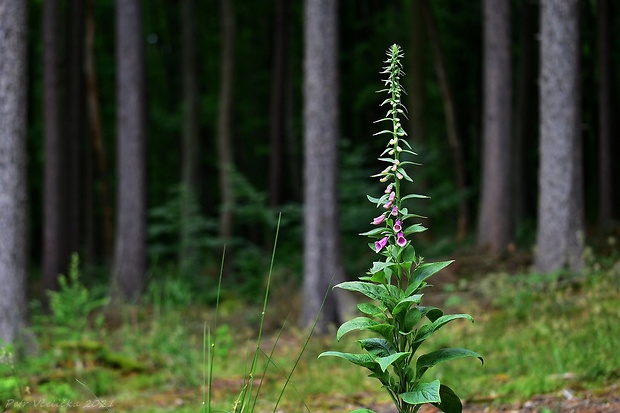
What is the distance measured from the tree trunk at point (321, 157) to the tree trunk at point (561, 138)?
291 centimetres

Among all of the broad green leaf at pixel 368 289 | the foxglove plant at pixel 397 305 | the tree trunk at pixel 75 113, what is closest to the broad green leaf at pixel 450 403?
the foxglove plant at pixel 397 305

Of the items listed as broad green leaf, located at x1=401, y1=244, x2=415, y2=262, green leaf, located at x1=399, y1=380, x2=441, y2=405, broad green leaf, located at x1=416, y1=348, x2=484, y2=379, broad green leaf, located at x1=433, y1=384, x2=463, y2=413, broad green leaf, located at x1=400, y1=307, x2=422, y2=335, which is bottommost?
broad green leaf, located at x1=433, y1=384, x2=463, y2=413

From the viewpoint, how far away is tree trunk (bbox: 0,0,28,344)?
28.3 feet

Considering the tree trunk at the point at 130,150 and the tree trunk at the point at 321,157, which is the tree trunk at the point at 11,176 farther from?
the tree trunk at the point at 130,150

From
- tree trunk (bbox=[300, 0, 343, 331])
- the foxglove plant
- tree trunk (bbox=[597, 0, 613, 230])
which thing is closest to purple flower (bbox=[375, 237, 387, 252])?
the foxglove plant

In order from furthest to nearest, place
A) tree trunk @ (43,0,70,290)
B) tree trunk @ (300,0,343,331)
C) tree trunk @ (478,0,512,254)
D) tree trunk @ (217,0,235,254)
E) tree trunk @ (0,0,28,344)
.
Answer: tree trunk @ (217,0,235,254) → tree trunk @ (43,0,70,290) → tree trunk @ (478,0,512,254) → tree trunk @ (300,0,343,331) → tree trunk @ (0,0,28,344)

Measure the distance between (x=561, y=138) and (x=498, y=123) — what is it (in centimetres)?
381

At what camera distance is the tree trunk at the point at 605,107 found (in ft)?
55.7

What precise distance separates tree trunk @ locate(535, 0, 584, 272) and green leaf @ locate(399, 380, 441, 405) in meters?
7.84

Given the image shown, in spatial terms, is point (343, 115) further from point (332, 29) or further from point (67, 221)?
point (332, 29)

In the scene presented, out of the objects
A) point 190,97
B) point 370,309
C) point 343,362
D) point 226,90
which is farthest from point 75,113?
point 370,309

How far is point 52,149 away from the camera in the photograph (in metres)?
15.7

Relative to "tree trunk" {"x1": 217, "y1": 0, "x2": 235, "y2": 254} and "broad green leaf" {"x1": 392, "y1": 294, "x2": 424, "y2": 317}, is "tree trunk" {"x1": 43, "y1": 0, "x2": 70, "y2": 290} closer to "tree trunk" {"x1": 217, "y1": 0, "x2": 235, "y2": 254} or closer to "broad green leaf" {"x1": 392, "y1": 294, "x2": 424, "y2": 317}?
"tree trunk" {"x1": 217, "y1": 0, "x2": 235, "y2": 254}

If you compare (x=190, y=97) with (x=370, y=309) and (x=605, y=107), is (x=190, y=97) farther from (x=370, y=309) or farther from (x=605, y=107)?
(x=370, y=309)
